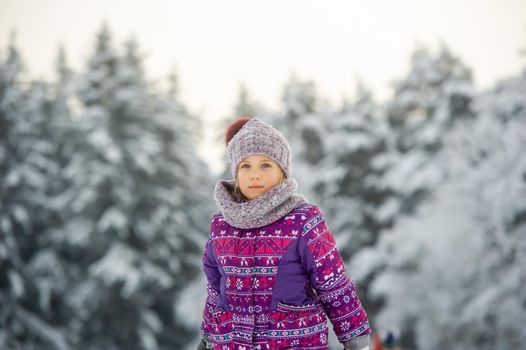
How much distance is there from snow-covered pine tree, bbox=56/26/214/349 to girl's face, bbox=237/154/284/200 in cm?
1634

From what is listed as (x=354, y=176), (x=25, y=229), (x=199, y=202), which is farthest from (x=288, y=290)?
(x=199, y=202)

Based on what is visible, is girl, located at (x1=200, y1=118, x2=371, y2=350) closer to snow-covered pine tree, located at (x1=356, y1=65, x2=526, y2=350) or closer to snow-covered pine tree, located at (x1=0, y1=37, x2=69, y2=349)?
snow-covered pine tree, located at (x1=356, y1=65, x2=526, y2=350)

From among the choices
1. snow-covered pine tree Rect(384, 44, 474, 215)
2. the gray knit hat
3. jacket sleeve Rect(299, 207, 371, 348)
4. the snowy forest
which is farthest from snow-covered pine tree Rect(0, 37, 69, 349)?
jacket sleeve Rect(299, 207, 371, 348)

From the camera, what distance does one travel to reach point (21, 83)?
19844 mm

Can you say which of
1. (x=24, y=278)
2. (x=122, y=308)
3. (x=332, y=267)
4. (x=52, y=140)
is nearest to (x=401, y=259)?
(x=122, y=308)

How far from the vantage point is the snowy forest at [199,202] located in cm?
1609

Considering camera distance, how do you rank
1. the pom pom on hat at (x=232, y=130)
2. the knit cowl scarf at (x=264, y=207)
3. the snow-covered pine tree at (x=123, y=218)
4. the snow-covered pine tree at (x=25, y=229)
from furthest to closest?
the snow-covered pine tree at (x=123, y=218) < the snow-covered pine tree at (x=25, y=229) < the pom pom on hat at (x=232, y=130) < the knit cowl scarf at (x=264, y=207)

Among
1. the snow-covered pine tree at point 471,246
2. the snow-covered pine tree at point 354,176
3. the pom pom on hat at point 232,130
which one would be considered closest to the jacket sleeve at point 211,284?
the pom pom on hat at point 232,130

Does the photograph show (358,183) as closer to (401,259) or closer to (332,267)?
(401,259)

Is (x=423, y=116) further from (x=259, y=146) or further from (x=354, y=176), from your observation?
(x=259, y=146)

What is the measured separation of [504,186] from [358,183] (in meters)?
7.45

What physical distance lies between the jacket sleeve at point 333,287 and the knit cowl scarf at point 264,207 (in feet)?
0.53

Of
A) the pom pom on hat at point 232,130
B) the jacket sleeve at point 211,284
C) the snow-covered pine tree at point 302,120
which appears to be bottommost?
the jacket sleeve at point 211,284

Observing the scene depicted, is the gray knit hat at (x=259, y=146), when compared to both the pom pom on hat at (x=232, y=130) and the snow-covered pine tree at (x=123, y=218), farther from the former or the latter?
the snow-covered pine tree at (x=123, y=218)
